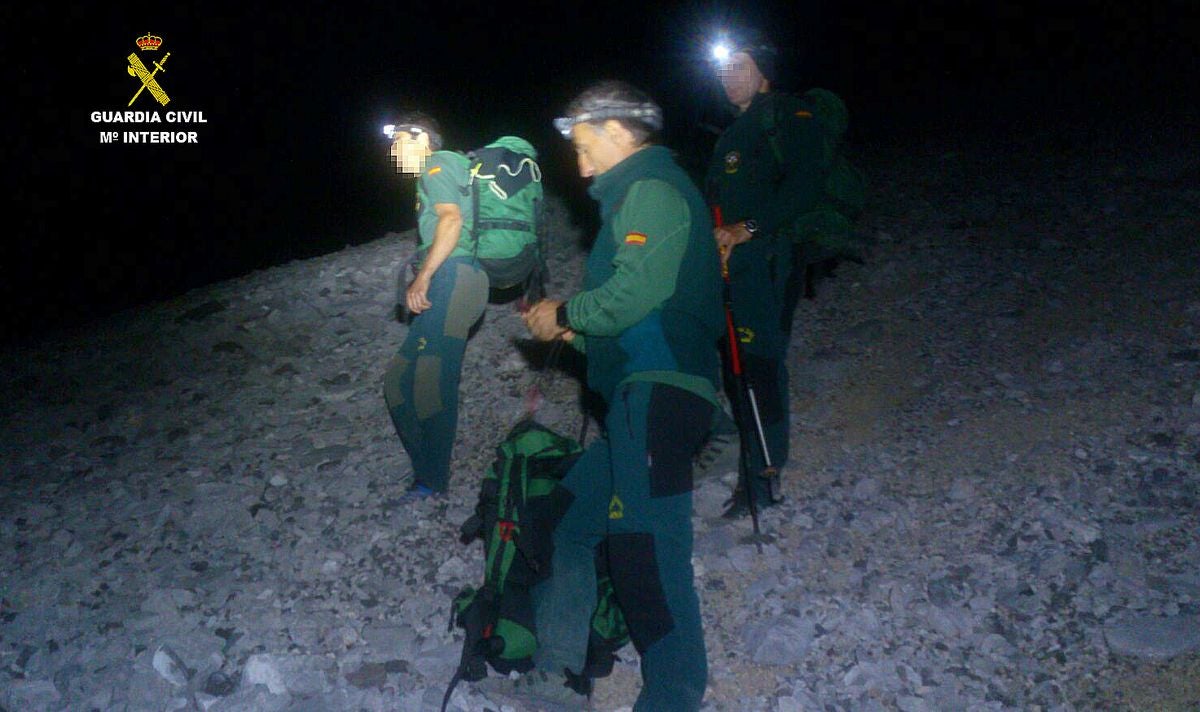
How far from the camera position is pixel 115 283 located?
3581cm

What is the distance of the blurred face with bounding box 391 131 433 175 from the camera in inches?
187

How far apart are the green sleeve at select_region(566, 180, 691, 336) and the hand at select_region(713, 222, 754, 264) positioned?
1.14m

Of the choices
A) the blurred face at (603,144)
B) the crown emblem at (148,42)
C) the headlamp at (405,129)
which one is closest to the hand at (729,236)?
the blurred face at (603,144)

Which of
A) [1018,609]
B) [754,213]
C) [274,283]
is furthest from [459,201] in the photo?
[274,283]

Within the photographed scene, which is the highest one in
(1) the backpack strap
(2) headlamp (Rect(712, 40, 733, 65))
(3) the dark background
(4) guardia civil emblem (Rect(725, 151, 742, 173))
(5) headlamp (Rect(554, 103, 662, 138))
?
(2) headlamp (Rect(712, 40, 733, 65))

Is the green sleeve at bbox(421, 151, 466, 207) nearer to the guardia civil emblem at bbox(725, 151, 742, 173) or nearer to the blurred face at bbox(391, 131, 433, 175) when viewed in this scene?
the blurred face at bbox(391, 131, 433, 175)

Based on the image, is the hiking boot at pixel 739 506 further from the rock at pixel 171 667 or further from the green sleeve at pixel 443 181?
the rock at pixel 171 667

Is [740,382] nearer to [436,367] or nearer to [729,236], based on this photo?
[729,236]

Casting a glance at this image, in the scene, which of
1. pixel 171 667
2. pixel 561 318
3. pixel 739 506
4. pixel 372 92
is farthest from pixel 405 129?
pixel 372 92

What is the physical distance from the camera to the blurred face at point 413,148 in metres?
4.76

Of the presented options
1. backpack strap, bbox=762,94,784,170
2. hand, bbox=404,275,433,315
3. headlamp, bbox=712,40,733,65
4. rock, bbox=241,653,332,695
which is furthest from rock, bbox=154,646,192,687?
headlamp, bbox=712,40,733,65

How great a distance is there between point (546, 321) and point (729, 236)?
1.34m

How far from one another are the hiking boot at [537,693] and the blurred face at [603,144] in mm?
2176

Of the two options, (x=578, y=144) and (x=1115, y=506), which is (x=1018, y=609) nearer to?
(x=1115, y=506)
